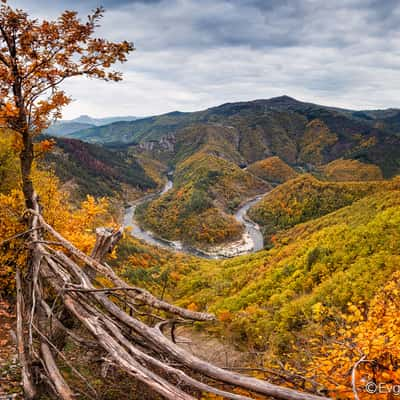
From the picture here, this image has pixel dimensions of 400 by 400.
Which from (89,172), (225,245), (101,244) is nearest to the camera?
(101,244)

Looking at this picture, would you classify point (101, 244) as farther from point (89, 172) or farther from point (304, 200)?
point (89, 172)

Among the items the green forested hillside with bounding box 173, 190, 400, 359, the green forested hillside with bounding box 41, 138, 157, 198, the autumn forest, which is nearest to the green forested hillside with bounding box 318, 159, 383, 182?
the green forested hillside with bounding box 41, 138, 157, 198

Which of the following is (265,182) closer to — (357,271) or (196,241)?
(196,241)

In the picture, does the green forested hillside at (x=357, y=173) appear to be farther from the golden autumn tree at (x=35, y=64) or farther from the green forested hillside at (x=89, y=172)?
the golden autumn tree at (x=35, y=64)

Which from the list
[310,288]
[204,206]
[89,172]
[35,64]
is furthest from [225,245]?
[35,64]

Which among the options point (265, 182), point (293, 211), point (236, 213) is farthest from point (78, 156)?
point (293, 211)

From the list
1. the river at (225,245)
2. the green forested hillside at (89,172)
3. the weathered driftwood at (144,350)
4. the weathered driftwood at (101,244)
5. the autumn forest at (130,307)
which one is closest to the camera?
the weathered driftwood at (144,350)

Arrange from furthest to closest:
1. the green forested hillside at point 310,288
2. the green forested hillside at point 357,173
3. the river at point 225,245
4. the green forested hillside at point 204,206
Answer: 1. the green forested hillside at point 357,173
2. the green forested hillside at point 204,206
3. the river at point 225,245
4. the green forested hillside at point 310,288

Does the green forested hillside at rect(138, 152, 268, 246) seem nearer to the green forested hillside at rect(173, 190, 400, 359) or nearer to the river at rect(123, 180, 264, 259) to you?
the river at rect(123, 180, 264, 259)

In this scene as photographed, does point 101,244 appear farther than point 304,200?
No

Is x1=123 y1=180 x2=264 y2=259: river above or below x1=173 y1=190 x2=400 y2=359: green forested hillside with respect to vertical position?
below

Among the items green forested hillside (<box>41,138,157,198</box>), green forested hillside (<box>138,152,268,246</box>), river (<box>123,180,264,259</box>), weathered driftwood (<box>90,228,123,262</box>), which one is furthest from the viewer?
green forested hillside (<box>41,138,157,198</box>)

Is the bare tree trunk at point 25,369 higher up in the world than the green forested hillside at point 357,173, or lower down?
higher up

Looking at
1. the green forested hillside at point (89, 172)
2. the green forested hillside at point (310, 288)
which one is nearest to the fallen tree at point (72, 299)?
the green forested hillside at point (310, 288)
